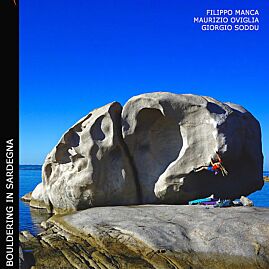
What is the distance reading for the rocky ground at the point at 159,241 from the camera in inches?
376

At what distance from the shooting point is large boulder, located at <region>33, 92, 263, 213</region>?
616 inches

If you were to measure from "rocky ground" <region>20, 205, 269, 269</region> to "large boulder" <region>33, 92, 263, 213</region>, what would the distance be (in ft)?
9.91

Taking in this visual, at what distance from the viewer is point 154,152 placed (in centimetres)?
1662

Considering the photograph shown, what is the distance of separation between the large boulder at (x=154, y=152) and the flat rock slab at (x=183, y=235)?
2.89 m

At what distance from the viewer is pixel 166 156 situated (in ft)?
54.1

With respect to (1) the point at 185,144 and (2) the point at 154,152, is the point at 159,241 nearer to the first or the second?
(1) the point at 185,144
